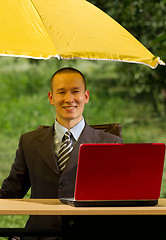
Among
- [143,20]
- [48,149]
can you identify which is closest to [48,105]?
[143,20]

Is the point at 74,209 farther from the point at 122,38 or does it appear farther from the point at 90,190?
the point at 122,38

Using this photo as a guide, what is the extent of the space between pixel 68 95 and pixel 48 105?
847 cm

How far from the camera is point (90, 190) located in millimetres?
2373

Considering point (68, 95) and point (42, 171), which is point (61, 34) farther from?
point (42, 171)

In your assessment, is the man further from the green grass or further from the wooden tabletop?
the green grass

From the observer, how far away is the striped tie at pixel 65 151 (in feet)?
9.85

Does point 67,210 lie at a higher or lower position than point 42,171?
lower

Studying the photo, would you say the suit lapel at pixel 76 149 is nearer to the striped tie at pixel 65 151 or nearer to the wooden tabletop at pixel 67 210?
the striped tie at pixel 65 151

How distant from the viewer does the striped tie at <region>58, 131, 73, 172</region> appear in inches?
118

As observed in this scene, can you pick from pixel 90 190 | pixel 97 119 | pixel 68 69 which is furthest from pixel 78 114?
pixel 97 119

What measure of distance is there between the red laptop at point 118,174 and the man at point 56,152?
543mm

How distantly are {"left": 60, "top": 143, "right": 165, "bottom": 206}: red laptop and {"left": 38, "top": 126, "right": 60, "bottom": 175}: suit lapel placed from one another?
0.58 m

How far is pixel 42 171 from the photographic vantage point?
9.93 feet

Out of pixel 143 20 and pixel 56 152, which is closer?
pixel 56 152
